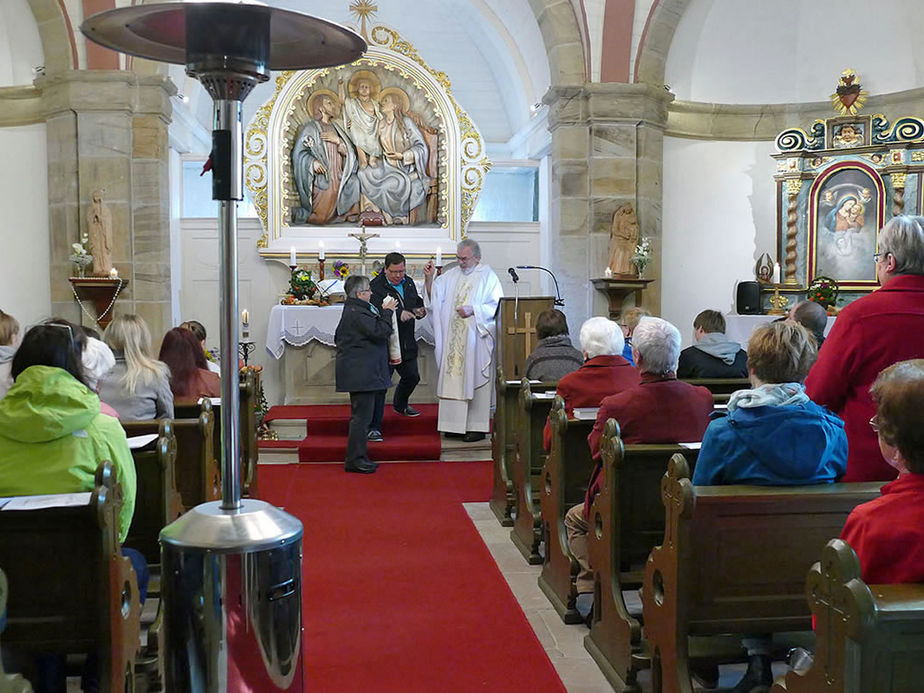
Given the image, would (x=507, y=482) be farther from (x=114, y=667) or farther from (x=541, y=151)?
(x=541, y=151)

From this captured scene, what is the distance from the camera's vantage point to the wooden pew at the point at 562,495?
4.34 metres

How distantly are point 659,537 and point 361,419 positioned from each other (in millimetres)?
4103

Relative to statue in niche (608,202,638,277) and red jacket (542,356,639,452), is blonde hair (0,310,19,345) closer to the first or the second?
red jacket (542,356,639,452)

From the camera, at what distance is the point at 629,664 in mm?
3465

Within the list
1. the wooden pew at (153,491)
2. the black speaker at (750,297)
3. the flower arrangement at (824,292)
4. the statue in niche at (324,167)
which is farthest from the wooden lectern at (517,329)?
the wooden pew at (153,491)

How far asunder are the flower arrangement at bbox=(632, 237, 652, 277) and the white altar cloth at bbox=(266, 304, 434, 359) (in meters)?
3.11

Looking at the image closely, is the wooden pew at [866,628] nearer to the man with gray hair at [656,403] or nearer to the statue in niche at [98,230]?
the man with gray hair at [656,403]

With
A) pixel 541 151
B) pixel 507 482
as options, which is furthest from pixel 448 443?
pixel 541 151

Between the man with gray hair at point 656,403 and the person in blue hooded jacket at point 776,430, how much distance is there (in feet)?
2.33

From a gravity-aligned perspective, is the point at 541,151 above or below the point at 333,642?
above

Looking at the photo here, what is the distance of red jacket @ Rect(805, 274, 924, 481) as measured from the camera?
333 centimetres

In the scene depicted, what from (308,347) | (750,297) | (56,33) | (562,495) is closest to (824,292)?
(750,297)

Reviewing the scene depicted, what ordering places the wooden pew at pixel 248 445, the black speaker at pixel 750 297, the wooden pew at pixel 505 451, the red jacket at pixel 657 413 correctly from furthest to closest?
the black speaker at pixel 750 297 → the wooden pew at pixel 248 445 → the wooden pew at pixel 505 451 → the red jacket at pixel 657 413

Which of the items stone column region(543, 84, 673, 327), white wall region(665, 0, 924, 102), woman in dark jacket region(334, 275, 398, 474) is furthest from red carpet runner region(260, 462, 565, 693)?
white wall region(665, 0, 924, 102)
